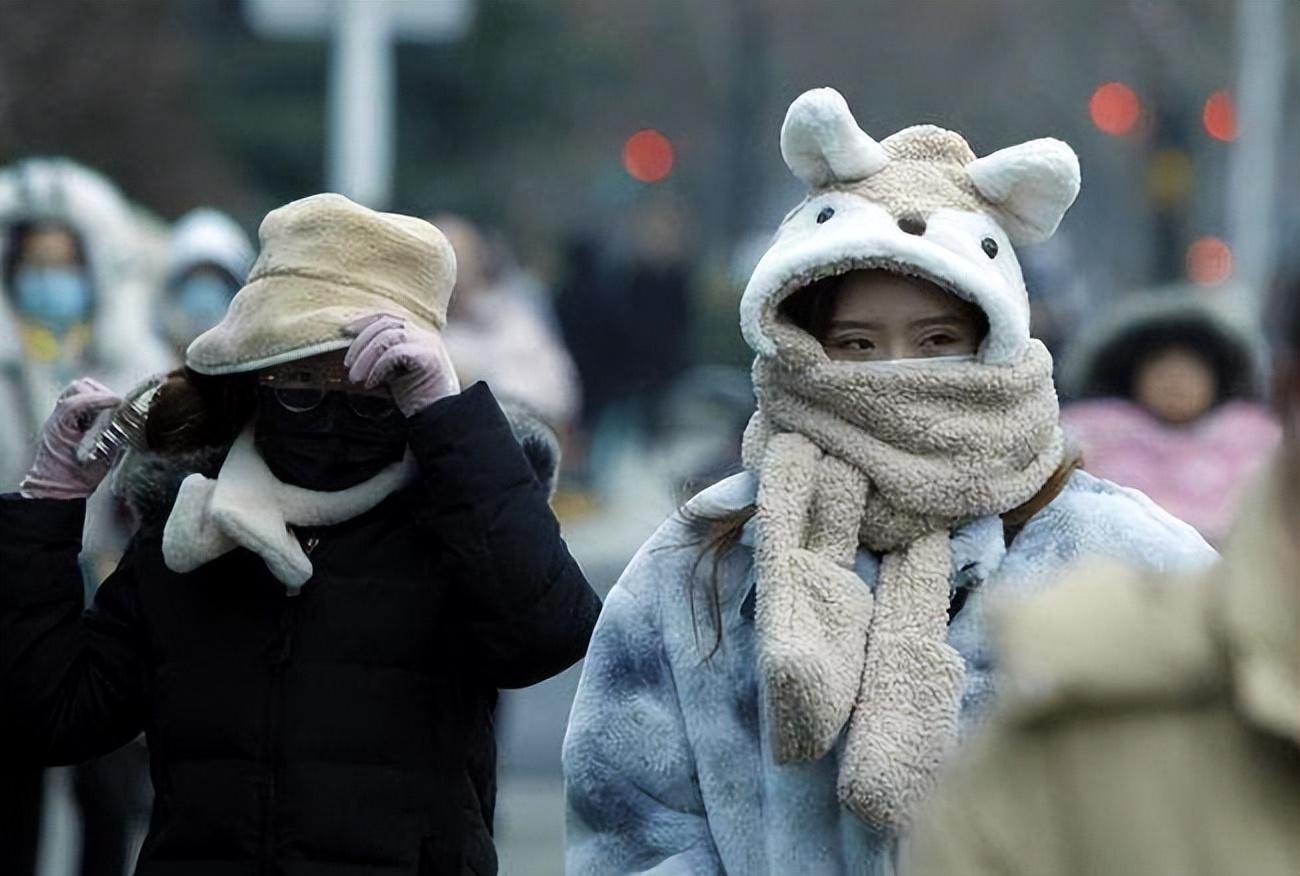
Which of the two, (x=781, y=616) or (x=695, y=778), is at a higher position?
(x=781, y=616)

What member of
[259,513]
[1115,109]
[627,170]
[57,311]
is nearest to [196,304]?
[57,311]

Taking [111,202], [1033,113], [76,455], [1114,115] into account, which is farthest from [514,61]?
[76,455]

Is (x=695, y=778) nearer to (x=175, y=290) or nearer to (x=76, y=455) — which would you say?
(x=76, y=455)

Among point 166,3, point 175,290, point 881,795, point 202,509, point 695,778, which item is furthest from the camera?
point 166,3

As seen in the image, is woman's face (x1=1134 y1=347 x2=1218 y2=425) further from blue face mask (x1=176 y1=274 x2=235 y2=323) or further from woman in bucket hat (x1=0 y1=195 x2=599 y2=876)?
woman in bucket hat (x1=0 y1=195 x2=599 y2=876)

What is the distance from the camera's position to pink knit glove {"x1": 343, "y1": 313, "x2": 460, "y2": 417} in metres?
4.32

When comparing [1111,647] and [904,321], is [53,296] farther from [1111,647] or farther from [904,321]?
[1111,647]

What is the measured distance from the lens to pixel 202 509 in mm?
4363

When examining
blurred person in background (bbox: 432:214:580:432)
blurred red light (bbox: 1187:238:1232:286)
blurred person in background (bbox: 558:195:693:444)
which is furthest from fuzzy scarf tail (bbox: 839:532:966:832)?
blurred red light (bbox: 1187:238:1232:286)

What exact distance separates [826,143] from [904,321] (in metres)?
0.24

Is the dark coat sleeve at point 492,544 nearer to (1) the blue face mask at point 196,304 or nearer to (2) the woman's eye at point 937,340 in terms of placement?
(2) the woman's eye at point 937,340

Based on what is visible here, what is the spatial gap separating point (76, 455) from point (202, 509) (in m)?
0.31

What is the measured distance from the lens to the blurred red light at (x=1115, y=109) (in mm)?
33531

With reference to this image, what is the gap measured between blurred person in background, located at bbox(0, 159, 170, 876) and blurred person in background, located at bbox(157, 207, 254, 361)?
0.10 meters
